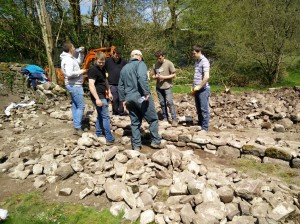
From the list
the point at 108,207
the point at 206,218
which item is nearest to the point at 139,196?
the point at 108,207

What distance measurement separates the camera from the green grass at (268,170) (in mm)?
3888

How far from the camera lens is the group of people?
4.36 meters

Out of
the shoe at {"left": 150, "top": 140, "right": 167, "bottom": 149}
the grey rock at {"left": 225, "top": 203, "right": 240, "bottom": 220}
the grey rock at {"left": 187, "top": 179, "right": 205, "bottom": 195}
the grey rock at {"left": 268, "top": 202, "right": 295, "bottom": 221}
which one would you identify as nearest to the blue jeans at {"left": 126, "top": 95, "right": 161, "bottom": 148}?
the shoe at {"left": 150, "top": 140, "right": 167, "bottom": 149}

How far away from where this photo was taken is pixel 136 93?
4.38 m

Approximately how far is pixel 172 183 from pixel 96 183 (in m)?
1.18

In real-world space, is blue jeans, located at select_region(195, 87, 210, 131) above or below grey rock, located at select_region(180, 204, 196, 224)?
above

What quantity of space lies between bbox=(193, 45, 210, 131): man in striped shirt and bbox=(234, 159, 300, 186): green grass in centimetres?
136

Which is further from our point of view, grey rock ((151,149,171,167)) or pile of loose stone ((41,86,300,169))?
pile of loose stone ((41,86,300,169))

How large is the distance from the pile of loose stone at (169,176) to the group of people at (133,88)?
0.42 m

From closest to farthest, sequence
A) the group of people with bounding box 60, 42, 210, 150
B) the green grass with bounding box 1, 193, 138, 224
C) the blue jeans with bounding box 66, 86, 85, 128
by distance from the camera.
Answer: the green grass with bounding box 1, 193, 138, 224
the group of people with bounding box 60, 42, 210, 150
the blue jeans with bounding box 66, 86, 85, 128

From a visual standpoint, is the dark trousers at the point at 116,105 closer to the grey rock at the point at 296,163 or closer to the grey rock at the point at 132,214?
the grey rock at the point at 132,214

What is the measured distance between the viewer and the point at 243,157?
15.1 feet

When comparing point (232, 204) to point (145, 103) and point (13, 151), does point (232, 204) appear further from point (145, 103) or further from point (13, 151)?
point (13, 151)

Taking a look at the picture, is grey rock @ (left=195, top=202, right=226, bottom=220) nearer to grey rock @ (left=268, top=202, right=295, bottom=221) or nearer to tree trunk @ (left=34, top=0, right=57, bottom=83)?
grey rock @ (left=268, top=202, right=295, bottom=221)
